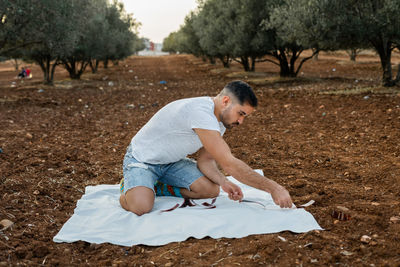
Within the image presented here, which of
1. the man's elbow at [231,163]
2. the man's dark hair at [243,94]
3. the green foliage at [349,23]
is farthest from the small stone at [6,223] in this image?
the green foliage at [349,23]

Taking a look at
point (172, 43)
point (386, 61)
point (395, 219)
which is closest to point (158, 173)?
point (395, 219)

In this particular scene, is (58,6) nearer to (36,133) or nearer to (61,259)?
(36,133)

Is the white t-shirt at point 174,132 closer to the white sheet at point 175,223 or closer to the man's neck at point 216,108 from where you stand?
the man's neck at point 216,108

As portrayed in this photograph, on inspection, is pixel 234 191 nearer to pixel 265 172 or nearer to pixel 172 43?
pixel 265 172

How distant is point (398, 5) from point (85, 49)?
698 inches

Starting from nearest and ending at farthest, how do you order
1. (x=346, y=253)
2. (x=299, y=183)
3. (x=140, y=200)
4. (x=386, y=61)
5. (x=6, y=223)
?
(x=346, y=253), (x=6, y=223), (x=140, y=200), (x=299, y=183), (x=386, y=61)

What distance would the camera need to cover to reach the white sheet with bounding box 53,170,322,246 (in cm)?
329

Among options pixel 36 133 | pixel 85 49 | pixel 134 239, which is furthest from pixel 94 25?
pixel 134 239

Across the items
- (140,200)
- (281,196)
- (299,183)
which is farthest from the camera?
(299,183)

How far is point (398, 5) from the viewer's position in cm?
993

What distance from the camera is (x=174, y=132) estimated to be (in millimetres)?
3754

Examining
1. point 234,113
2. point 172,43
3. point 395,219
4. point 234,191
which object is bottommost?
point 395,219

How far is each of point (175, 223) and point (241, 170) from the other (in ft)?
2.71

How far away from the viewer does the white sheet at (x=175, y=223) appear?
3295 mm
